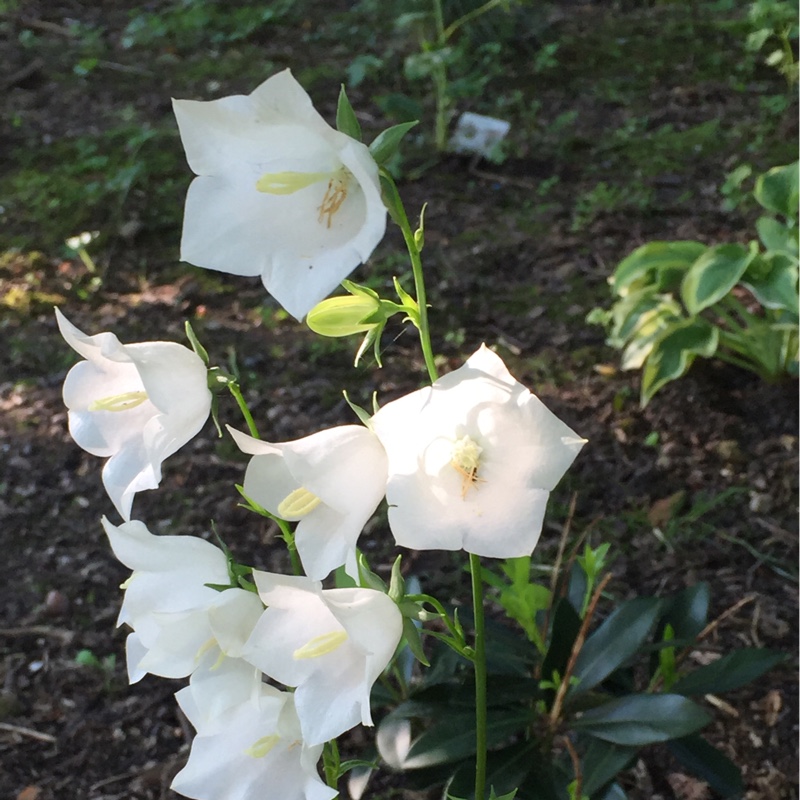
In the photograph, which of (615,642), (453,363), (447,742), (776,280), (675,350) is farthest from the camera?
(453,363)

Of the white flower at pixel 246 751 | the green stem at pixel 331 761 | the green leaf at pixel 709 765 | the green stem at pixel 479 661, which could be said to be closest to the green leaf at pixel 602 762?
the green leaf at pixel 709 765

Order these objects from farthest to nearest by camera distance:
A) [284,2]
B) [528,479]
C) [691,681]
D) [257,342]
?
[284,2], [257,342], [691,681], [528,479]

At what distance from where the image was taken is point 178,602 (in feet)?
2.81

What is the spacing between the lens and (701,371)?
2.42 m

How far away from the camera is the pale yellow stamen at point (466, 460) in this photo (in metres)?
0.77

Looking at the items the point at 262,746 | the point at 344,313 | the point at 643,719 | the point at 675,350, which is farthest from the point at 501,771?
the point at 675,350

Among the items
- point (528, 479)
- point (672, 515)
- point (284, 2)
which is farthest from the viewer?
point (284, 2)

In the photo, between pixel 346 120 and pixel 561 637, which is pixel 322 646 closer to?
pixel 346 120

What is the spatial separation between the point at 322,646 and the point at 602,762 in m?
0.69

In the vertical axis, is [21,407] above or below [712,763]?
below

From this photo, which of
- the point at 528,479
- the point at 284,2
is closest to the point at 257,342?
the point at 528,479

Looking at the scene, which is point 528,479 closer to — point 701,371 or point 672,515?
point 672,515

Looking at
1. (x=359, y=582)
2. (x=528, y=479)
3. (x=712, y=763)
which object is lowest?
(x=712, y=763)

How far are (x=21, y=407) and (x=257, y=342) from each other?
70 centimetres
